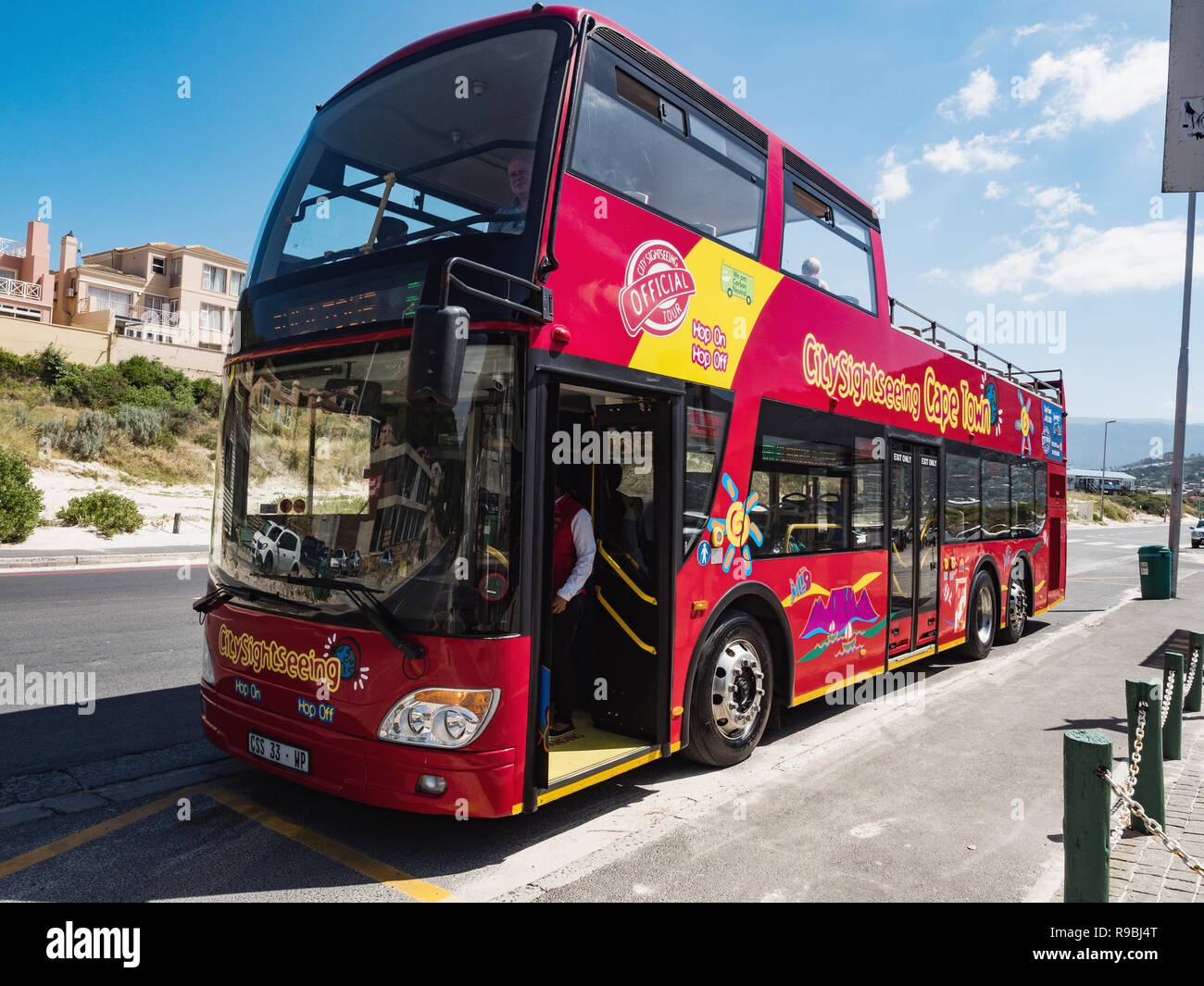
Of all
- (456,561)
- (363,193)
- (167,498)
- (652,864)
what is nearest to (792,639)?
(652,864)

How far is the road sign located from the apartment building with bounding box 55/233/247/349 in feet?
172

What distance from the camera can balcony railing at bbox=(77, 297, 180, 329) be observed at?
172 ft

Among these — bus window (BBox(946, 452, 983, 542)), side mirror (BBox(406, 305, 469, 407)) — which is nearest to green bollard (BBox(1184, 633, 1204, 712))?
bus window (BBox(946, 452, 983, 542))

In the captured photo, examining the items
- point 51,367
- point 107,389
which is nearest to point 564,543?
point 107,389

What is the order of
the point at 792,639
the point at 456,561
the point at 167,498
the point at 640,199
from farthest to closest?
1. the point at 167,498
2. the point at 792,639
3. the point at 640,199
4. the point at 456,561

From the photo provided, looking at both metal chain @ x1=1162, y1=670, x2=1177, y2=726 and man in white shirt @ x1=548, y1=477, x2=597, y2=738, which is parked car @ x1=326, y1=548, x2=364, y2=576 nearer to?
man in white shirt @ x1=548, y1=477, x2=597, y2=738

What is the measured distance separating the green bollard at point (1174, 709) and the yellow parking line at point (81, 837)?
22.1 feet

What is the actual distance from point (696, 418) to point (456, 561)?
204 centimetres

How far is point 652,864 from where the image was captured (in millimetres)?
4031

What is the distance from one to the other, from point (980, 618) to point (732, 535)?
248 inches

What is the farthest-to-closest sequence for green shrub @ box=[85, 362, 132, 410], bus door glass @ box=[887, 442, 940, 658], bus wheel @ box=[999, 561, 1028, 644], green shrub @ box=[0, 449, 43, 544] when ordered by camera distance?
green shrub @ box=[85, 362, 132, 410]
green shrub @ box=[0, 449, 43, 544]
bus wheel @ box=[999, 561, 1028, 644]
bus door glass @ box=[887, 442, 940, 658]

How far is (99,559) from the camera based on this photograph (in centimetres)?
1689

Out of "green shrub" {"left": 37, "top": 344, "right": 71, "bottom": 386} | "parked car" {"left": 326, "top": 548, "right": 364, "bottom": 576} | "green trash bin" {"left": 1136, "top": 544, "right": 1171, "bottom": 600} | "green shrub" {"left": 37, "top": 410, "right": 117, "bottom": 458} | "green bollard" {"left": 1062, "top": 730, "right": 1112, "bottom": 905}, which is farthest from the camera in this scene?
"green shrub" {"left": 37, "top": 344, "right": 71, "bottom": 386}

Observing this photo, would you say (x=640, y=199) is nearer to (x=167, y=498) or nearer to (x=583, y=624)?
(x=583, y=624)
